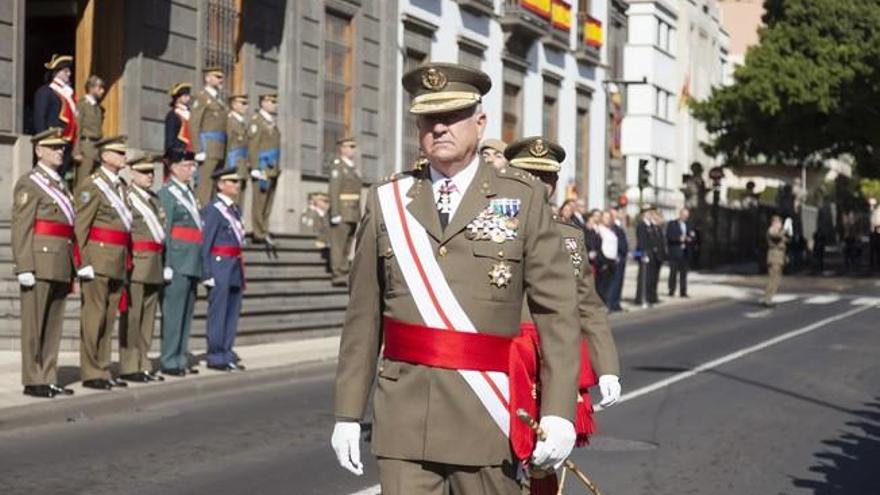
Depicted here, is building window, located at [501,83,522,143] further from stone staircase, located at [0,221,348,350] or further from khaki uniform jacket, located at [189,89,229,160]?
khaki uniform jacket, located at [189,89,229,160]

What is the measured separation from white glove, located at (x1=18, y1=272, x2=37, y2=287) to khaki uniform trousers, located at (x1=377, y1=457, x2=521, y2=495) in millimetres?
8089

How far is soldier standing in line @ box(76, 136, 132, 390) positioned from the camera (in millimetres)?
13445

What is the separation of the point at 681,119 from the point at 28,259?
5860 centimetres

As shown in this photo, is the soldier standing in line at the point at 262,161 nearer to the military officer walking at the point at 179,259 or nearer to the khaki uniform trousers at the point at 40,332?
the military officer walking at the point at 179,259

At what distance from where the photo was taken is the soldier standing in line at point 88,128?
17.9 m

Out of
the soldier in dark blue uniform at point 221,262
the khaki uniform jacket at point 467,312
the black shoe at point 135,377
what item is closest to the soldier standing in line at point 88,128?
the soldier in dark blue uniform at point 221,262

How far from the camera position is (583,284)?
7.46 meters

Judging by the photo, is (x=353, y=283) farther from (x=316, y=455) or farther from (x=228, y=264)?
(x=228, y=264)

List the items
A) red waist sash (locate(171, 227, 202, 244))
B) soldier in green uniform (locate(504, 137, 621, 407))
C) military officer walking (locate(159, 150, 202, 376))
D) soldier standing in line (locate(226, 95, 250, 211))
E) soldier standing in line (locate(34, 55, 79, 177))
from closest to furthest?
soldier in green uniform (locate(504, 137, 621, 407))
military officer walking (locate(159, 150, 202, 376))
red waist sash (locate(171, 227, 202, 244))
soldier standing in line (locate(34, 55, 79, 177))
soldier standing in line (locate(226, 95, 250, 211))

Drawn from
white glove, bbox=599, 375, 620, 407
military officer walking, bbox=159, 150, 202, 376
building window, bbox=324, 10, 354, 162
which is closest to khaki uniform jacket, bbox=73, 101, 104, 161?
military officer walking, bbox=159, 150, 202, 376

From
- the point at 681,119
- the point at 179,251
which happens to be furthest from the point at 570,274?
the point at 681,119

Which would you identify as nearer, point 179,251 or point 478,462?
point 478,462

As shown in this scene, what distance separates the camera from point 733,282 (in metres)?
43.4

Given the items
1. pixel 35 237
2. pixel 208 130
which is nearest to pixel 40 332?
pixel 35 237
